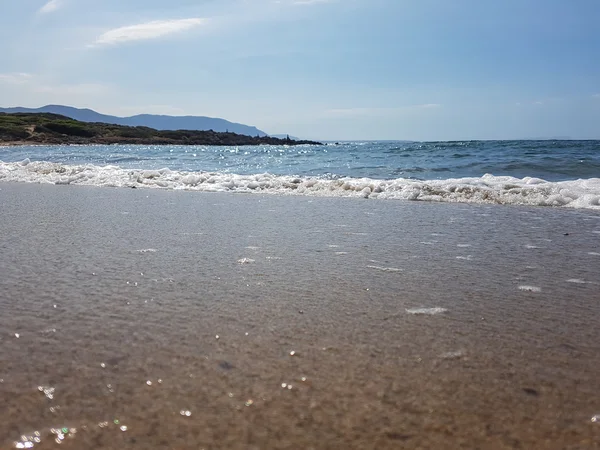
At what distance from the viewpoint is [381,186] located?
8.09m

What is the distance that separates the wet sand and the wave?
321 centimetres

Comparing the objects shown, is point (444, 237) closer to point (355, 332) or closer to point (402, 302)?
point (402, 302)

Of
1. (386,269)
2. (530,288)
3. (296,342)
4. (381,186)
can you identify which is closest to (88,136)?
(381,186)

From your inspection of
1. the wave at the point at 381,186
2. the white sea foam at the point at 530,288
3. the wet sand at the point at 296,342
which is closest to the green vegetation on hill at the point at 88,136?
the wave at the point at 381,186

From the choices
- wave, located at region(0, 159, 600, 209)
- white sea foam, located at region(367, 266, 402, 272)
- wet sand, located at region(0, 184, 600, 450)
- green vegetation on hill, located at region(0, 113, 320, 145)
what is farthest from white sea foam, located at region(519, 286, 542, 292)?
green vegetation on hill, located at region(0, 113, 320, 145)

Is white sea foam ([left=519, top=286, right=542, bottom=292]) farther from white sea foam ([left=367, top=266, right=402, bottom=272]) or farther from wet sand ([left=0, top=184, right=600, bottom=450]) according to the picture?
white sea foam ([left=367, top=266, right=402, bottom=272])

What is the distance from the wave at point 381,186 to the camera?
23.0 feet

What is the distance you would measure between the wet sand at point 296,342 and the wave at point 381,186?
3206 millimetres

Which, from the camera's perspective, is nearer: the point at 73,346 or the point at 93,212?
the point at 73,346

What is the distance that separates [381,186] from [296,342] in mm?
6460

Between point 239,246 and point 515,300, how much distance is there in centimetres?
185

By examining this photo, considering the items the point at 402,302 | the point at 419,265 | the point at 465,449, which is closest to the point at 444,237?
the point at 419,265

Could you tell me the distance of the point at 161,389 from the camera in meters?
1.45

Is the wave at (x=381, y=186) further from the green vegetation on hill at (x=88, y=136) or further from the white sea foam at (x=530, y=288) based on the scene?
the green vegetation on hill at (x=88, y=136)
